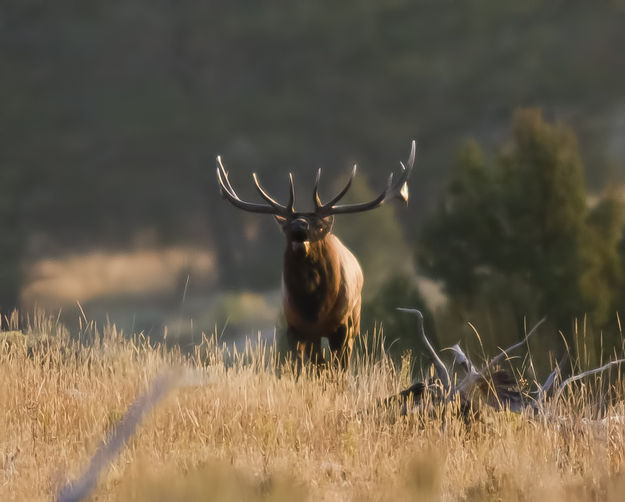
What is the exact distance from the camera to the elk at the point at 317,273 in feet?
28.8

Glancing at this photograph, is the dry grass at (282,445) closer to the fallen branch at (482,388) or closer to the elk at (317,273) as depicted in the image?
the fallen branch at (482,388)

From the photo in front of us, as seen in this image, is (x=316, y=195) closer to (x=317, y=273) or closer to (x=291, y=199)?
(x=291, y=199)

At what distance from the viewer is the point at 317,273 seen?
9023mm

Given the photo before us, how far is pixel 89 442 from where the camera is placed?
5.91 m

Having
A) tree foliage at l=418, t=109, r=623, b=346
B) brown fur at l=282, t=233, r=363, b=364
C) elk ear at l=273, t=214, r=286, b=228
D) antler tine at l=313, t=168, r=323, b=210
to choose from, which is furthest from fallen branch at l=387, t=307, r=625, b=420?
tree foliage at l=418, t=109, r=623, b=346

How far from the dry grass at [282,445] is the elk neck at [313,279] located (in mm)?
1068

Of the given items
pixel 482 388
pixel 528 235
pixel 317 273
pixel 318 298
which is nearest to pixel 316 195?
pixel 317 273

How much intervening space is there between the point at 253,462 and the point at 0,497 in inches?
56.9

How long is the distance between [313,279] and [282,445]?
346 cm

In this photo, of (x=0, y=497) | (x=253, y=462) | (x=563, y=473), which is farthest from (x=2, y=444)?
(x=563, y=473)

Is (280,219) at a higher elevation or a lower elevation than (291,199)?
lower

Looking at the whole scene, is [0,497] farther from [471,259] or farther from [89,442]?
[471,259]

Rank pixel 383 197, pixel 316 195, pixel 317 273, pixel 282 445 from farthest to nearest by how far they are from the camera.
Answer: pixel 383 197 < pixel 317 273 < pixel 316 195 < pixel 282 445

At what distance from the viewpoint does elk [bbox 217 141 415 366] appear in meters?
8.78
